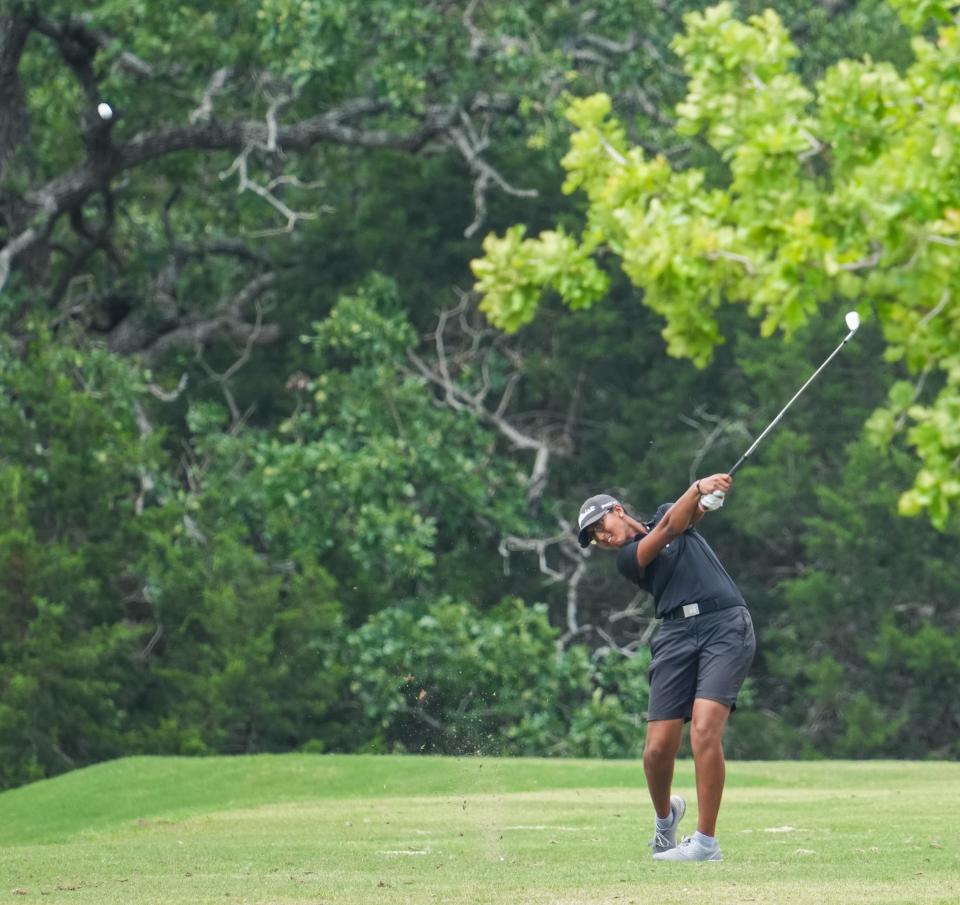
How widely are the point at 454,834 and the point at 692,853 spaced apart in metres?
2.05

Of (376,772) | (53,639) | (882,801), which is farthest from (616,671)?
(882,801)

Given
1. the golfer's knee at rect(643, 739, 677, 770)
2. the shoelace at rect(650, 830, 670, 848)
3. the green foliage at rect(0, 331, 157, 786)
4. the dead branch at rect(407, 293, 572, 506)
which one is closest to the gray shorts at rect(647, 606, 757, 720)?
the golfer's knee at rect(643, 739, 677, 770)

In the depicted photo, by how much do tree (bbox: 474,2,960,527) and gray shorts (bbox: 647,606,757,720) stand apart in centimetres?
256

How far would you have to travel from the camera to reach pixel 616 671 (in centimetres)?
2520

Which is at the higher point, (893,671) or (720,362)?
(720,362)

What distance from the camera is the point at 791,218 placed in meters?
6.68

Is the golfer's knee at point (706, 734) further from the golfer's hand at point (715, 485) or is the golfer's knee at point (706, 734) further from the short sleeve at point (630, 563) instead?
the golfer's hand at point (715, 485)

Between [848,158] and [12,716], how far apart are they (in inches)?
610

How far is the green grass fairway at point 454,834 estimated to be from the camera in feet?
27.3

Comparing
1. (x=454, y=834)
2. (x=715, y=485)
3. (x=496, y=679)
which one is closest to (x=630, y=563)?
(x=715, y=485)

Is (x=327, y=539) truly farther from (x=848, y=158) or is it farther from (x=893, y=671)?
(x=848, y=158)

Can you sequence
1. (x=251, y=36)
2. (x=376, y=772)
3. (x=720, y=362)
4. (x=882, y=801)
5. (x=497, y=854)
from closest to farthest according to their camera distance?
(x=497, y=854) < (x=882, y=801) < (x=376, y=772) < (x=251, y=36) < (x=720, y=362)

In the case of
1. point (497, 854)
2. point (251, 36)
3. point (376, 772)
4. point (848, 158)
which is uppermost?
point (251, 36)

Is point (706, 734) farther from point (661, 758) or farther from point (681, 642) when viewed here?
point (681, 642)
